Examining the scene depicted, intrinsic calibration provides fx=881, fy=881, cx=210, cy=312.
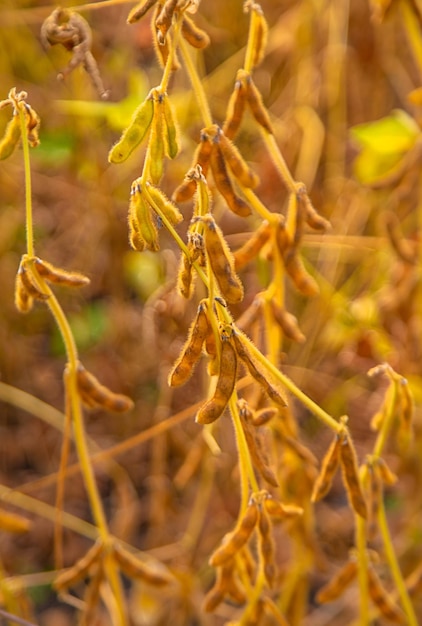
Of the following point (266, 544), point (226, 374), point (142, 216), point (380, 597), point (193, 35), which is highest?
point (193, 35)

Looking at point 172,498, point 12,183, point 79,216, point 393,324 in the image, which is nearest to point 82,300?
point 79,216

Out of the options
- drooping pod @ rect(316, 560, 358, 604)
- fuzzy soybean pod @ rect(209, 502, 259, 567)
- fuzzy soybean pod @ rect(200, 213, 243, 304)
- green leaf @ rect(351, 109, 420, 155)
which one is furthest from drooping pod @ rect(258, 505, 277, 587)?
green leaf @ rect(351, 109, 420, 155)

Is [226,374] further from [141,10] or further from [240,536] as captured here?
[141,10]

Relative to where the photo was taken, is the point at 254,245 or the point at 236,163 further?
the point at 254,245

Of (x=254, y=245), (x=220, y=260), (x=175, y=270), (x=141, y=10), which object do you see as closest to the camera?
(x=220, y=260)

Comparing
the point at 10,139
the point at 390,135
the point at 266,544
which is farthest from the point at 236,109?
the point at 390,135

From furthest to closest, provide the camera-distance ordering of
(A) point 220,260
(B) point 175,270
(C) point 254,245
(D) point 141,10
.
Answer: (B) point 175,270, (C) point 254,245, (D) point 141,10, (A) point 220,260

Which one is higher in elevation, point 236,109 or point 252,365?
point 236,109
